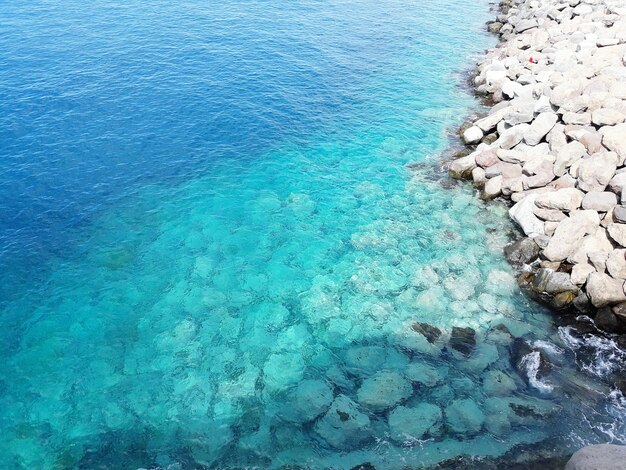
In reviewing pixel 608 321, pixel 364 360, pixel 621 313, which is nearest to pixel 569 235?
pixel 621 313

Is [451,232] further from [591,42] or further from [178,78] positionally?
[178,78]

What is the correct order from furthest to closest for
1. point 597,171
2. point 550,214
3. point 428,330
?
point 550,214
point 597,171
point 428,330

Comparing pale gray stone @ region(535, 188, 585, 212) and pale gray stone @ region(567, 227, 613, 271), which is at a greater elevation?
pale gray stone @ region(535, 188, 585, 212)

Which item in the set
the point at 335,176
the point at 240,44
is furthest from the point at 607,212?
the point at 240,44

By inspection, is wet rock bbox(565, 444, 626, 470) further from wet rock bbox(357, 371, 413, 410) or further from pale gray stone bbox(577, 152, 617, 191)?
pale gray stone bbox(577, 152, 617, 191)

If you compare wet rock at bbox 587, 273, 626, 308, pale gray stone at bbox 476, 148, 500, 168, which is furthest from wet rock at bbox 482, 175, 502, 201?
wet rock at bbox 587, 273, 626, 308

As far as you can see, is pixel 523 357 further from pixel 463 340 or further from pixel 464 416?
pixel 464 416

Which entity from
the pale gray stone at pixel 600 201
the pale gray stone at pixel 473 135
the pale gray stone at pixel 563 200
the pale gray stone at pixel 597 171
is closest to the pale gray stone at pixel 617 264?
the pale gray stone at pixel 600 201
